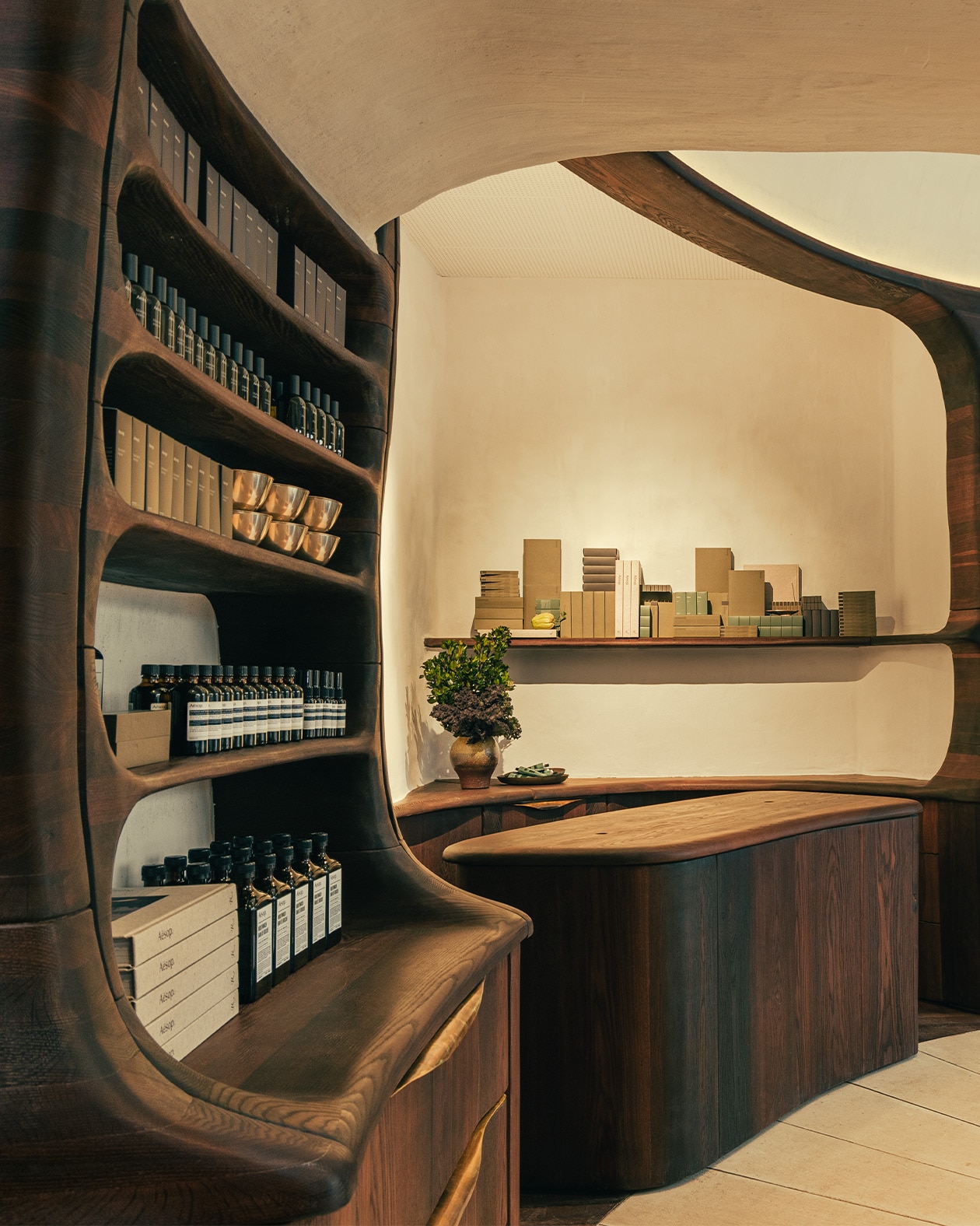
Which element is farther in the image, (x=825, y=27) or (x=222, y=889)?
(x=825, y=27)

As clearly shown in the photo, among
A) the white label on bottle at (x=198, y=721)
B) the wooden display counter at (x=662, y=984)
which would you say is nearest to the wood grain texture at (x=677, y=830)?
the wooden display counter at (x=662, y=984)

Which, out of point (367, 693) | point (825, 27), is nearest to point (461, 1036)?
point (367, 693)

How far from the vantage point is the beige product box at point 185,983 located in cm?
154

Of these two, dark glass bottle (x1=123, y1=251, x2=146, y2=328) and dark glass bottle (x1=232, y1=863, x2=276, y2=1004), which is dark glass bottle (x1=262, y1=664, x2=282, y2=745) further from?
dark glass bottle (x1=123, y1=251, x2=146, y2=328)

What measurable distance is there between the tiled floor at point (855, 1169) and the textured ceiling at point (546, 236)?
377 cm

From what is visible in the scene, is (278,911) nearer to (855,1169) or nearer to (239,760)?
(239,760)

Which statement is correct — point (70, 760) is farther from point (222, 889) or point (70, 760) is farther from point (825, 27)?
point (825, 27)

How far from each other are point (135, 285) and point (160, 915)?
950 mm

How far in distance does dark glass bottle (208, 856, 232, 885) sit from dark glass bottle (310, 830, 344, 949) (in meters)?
0.34

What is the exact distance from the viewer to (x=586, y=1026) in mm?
3123

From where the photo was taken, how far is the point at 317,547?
2404 millimetres

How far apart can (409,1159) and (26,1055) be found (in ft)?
2.73

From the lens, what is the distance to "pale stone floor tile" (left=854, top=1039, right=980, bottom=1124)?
12.4 feet

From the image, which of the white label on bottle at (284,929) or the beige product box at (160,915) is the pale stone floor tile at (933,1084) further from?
the beige product box at (160,915)
